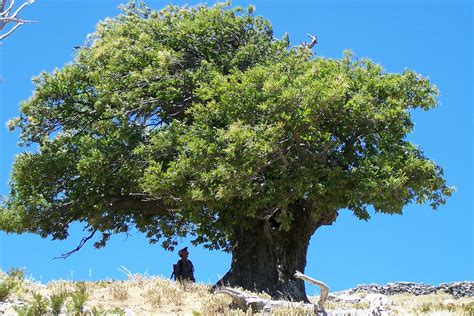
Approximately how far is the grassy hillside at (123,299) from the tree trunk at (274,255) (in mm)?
2326

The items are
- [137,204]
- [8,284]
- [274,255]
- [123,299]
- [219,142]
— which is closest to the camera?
[8,284]

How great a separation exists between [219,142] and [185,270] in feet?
19.9

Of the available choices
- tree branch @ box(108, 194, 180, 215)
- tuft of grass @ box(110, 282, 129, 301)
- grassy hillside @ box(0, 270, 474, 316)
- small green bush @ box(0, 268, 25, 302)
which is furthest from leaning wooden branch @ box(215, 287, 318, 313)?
tree branch @ box(108, 194, 180, 215)

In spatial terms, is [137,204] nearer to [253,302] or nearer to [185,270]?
[185,270]

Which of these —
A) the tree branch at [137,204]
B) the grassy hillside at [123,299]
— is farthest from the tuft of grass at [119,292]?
the tree branch at [137,204]

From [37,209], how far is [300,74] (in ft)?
34.3

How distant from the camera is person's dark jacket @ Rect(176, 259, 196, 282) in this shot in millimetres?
26094

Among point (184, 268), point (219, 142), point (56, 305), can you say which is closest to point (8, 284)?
point (56, 305)

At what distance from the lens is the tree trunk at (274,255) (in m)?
24.5

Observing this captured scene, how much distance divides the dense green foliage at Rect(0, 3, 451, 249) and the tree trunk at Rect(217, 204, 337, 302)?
0.64m

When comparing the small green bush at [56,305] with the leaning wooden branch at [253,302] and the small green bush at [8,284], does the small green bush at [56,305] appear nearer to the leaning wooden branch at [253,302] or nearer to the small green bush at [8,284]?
the small green bush at [8,284]

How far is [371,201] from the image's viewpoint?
2230 cm

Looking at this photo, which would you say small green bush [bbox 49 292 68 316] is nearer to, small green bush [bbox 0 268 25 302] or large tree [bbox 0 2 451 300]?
small green bush [bbox 0 268 25 302]

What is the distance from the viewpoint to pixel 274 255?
24.9 m
